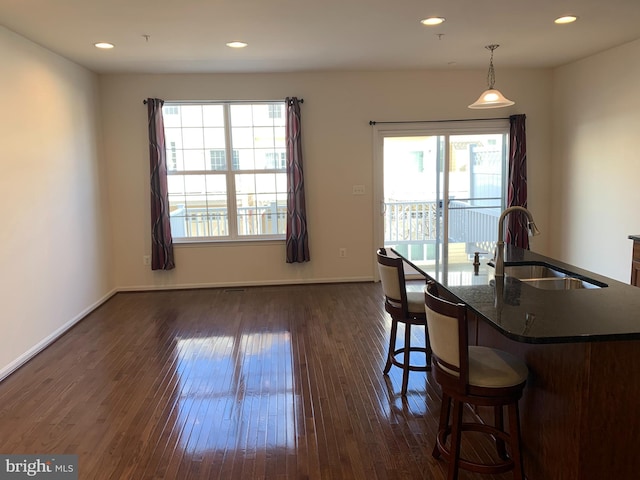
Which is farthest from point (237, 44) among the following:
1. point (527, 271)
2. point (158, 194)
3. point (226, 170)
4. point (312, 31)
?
point (527, 271)

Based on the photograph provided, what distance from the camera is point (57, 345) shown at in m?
4.25

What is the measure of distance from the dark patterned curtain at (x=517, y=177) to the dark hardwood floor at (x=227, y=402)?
2412 mm

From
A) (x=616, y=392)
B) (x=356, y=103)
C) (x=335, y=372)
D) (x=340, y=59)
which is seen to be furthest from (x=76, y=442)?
(x=356, y=103)

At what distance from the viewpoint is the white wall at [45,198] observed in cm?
376

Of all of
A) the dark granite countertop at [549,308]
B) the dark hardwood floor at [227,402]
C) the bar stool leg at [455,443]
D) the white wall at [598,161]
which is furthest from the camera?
the white wall at [598,161]

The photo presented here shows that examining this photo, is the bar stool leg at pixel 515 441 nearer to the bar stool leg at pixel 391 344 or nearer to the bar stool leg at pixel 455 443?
the bar stool leg at pixel 455 443

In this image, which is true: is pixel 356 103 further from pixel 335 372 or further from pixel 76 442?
pixel 76 442

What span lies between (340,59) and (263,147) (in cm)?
150

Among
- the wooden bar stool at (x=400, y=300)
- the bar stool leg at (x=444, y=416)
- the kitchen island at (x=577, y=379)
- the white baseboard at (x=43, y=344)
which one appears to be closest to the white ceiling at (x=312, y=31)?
the wooden bar stool at (x=400, y=300)

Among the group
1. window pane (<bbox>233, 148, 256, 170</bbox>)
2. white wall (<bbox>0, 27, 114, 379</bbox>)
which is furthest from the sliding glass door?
white wall (<bbox>0, 27, 114, 379</bbox>)

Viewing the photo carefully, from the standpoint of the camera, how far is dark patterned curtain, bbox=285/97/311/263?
19.2 ft

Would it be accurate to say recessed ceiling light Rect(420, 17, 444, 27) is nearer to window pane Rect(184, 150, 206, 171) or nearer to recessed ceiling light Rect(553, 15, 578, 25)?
recessed ceiling light Rect(553, 15, 578, 25)

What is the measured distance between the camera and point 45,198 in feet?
14.2

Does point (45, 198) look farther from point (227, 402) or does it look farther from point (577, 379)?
point (577, 379)
